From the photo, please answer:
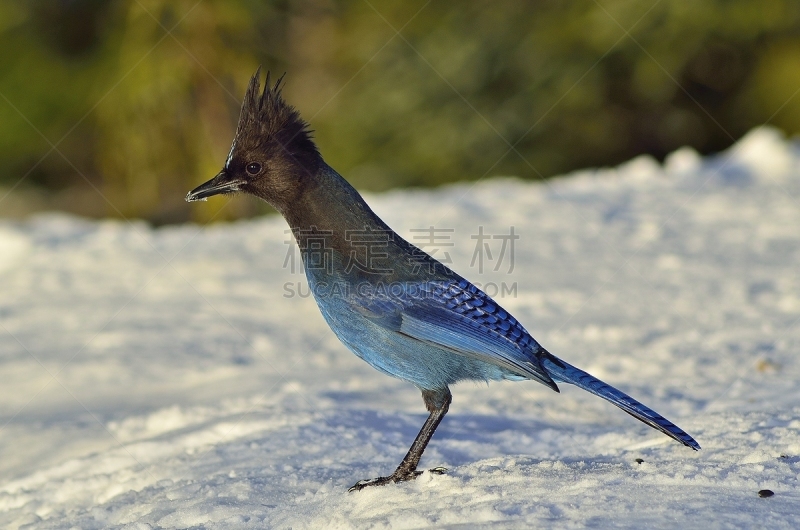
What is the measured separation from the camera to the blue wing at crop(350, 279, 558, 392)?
9.20 feet

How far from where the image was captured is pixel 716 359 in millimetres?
3814

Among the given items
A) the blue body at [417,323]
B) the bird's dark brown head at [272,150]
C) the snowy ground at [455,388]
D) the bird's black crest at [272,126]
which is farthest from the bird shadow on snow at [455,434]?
the bird's black crest at [272,126]

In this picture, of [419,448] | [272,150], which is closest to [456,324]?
[419,448]

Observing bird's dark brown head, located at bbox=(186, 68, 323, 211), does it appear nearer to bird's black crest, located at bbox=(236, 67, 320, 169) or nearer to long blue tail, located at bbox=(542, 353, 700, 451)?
bird's black crest, located at bbox=(236, 67, 320, 169)

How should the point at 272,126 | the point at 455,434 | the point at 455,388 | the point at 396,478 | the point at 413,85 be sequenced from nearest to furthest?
the point at 396,478 → the point at 272,126 → the point at 455,434 → the point at 455,388 → the point at 413,85

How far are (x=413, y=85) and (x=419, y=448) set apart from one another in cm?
614

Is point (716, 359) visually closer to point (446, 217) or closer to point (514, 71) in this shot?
point (446, 217)

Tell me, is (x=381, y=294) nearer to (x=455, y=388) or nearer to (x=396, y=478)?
(x=396, y=478)

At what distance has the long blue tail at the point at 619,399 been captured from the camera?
266 cm

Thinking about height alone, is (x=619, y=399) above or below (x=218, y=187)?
below

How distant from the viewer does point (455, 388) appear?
3852mm

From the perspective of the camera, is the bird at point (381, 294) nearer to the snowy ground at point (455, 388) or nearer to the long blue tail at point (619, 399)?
the long blue tail at point (619, 399)

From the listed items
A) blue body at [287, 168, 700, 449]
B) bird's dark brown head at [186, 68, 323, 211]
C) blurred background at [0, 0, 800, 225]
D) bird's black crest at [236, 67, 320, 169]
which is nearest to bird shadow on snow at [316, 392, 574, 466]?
blue body at [287, 168, 700, 449]

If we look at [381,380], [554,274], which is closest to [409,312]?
[381,380]
